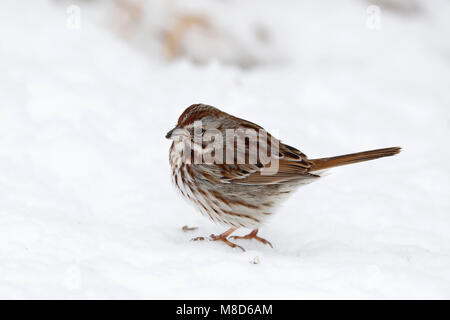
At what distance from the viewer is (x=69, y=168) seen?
5.11 m

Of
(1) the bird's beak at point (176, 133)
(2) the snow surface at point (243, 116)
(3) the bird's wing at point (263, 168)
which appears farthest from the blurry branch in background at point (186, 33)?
(1) the bird's beak at point (176, 133)

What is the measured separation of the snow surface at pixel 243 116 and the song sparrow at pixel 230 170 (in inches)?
14.0

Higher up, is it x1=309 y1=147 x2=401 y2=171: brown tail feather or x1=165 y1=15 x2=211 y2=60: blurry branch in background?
x1=165 y1=15 x2=211 y2=60: blurry branch in background

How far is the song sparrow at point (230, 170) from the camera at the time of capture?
422 centimetres

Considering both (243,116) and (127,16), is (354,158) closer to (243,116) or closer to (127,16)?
(243,116)

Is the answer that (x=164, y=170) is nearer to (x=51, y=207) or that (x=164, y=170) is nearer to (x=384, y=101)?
(x=51, y=207)

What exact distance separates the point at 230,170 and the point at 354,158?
962 mm

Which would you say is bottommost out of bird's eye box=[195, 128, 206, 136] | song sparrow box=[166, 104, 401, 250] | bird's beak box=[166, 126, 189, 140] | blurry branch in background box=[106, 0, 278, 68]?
song sparrow box=[166, 104, 401, 250]

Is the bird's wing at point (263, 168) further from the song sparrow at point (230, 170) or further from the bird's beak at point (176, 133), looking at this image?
the bird's beak at point (176, 133)

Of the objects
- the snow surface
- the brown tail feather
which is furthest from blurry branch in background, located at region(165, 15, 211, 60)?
the brown tail feather

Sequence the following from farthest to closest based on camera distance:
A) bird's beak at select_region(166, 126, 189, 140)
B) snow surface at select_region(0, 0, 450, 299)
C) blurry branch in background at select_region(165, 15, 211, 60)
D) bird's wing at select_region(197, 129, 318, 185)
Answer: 1. blurry branch in background at select_region(165, 15, 211, 60)
2. bird's wing at select_region(197, 129, 318, 185)
3. bird's beak at select_region(166, 126, 189, 140)
4. snow surface at select_region(0, 0, 450, 299)

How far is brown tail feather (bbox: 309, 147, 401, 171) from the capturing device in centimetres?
429

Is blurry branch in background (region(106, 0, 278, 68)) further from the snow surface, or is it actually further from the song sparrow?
the song sparrow

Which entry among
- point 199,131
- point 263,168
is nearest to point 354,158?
point 263,168
